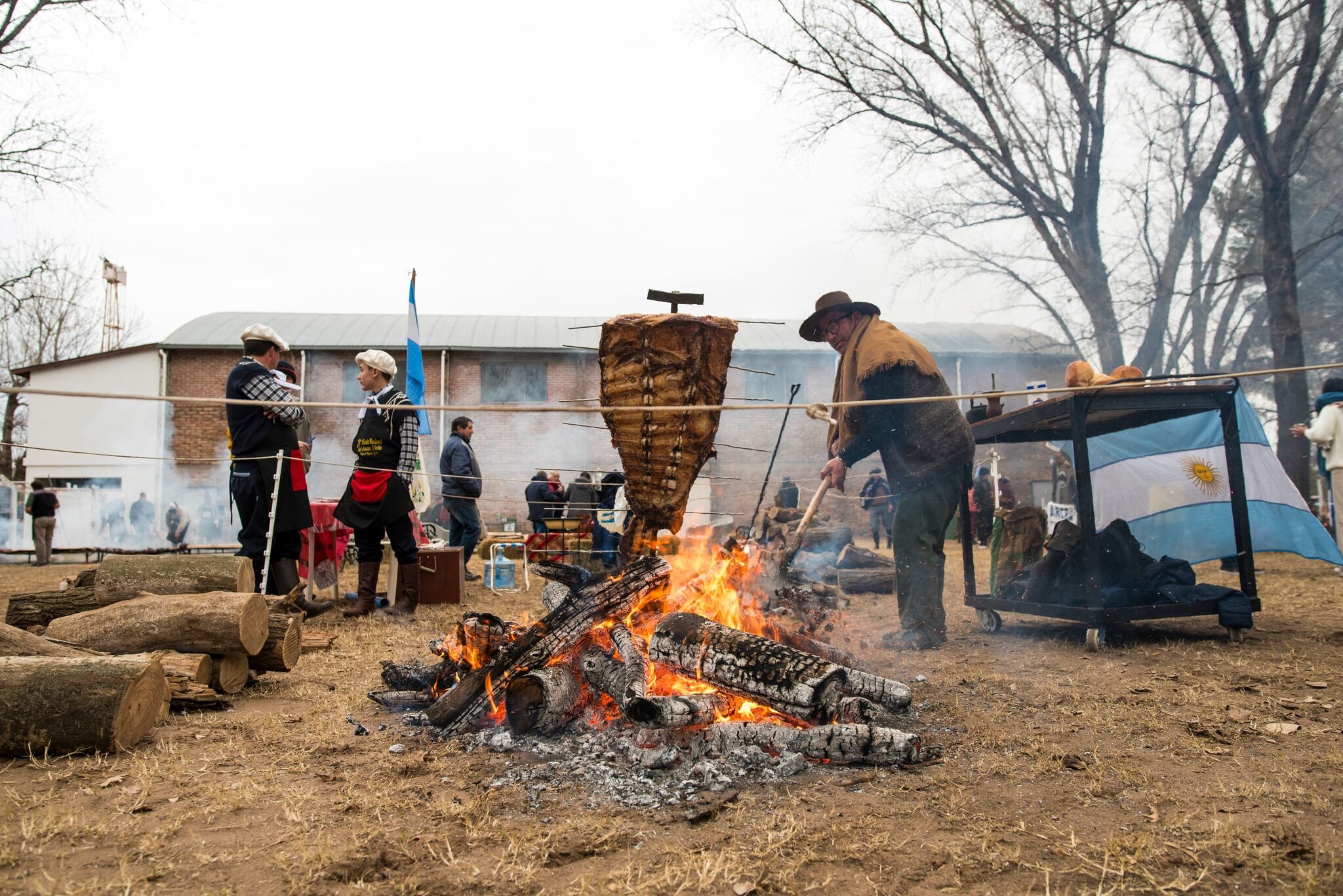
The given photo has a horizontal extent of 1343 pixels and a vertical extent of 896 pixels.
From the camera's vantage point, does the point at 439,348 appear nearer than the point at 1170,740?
No

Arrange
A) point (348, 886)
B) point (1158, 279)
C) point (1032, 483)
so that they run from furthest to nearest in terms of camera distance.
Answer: point (1032, 483) < point (1158, 279) < point (348, 886)

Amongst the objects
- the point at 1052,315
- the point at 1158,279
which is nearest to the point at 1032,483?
the point at 1052,315

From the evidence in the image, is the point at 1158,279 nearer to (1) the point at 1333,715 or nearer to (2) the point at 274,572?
(1) the point at 1333,715

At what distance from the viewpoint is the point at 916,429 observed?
5195mm

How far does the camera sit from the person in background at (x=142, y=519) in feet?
60.6

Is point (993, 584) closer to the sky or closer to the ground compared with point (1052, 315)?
closer to the ground

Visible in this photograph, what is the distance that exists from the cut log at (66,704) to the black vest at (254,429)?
314cm

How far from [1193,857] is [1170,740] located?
1170mm

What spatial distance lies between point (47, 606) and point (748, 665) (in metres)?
4.04

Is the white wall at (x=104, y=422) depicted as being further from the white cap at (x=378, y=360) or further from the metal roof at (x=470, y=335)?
the white cap at (x=378, y=360)

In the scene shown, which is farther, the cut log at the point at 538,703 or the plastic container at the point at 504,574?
the plastic container at the point at 504,574

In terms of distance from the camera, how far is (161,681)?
3.19 meters

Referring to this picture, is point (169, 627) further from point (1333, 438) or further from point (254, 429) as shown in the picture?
point (1333, 438)

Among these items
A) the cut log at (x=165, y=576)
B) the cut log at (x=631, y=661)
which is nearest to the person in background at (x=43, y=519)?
the cut log at (x=165, y=576)
